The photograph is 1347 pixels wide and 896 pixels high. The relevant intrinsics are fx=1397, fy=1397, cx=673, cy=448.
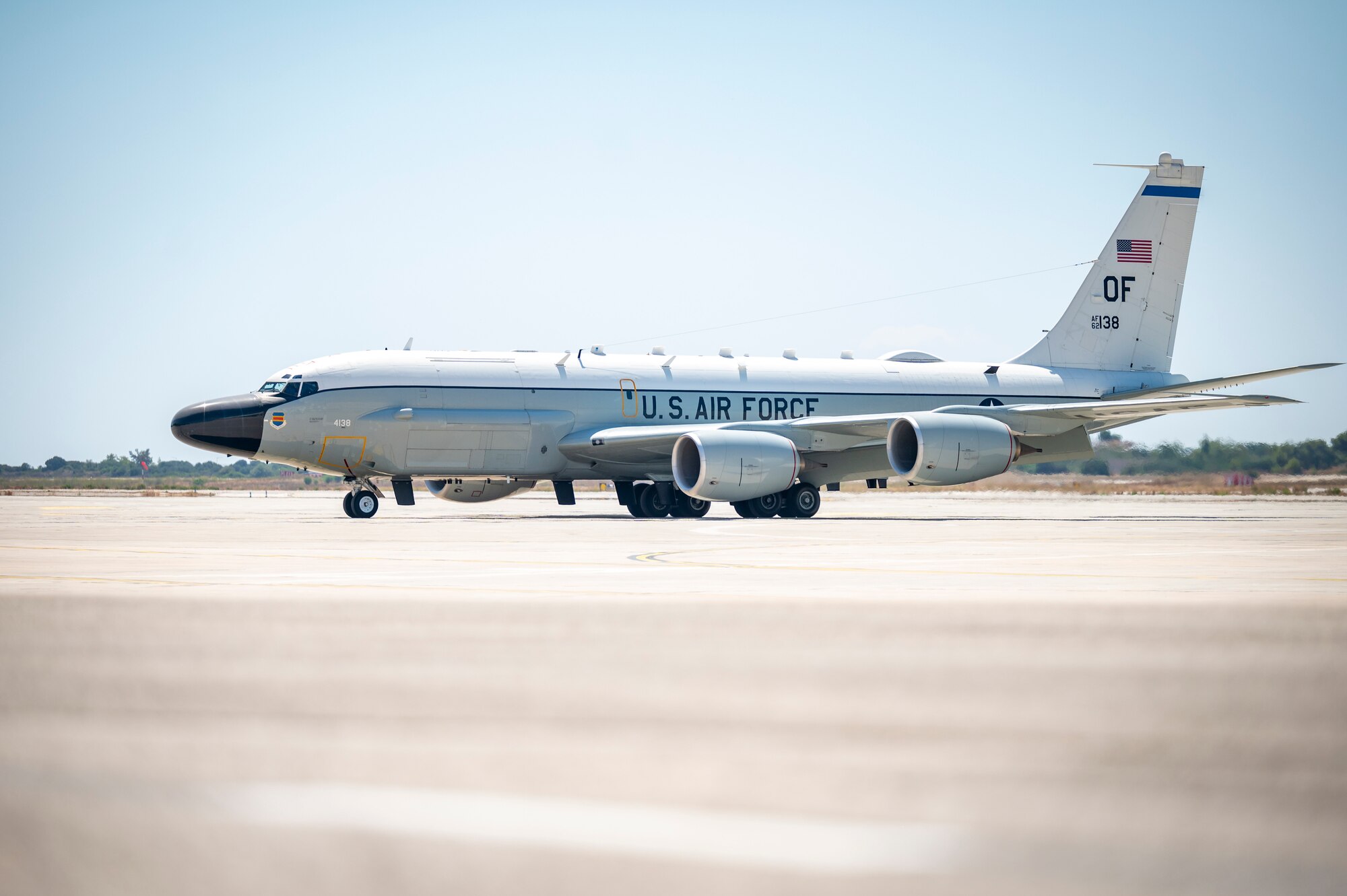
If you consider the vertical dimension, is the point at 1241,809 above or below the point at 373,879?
above

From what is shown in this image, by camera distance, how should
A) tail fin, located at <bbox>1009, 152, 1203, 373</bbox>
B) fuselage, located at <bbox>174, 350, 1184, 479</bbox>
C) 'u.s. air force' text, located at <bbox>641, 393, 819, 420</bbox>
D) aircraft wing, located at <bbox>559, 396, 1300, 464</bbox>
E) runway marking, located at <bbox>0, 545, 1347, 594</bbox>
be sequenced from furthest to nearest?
tail fin, located at <bbox>1009, 152, 1203, 373</bbox>
'u.s. air force' text, located at <bbox>641, 393, 819, 420</bbox>
aircraft wing, located at <bbox>559, 396, 1300, 464</bbox>
fuselage, located at <bbox>174, 350, 1184, 479</bbox>
runway marking, located at <bbox>0, 545, 1347, 594</bbox>

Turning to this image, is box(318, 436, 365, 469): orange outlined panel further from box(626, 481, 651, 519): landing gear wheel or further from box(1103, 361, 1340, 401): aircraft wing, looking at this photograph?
box(1103, 361, 1340, 401): aircraft wing

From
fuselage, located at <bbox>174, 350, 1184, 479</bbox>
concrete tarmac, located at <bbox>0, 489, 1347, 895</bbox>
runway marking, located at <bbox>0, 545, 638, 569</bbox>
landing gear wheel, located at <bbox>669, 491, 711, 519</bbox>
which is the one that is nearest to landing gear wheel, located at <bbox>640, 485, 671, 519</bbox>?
landing gear wheel, located at <bbox>669, 491, 711, 519</bbox>

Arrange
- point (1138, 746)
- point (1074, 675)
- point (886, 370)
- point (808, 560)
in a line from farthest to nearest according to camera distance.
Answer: point (886, 370), point (808, 560), point (1074, 675), point (1138, 746)

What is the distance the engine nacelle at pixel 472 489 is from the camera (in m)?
35.4

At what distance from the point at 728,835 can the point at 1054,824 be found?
38.3 inches

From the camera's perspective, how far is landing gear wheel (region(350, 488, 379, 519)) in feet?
100

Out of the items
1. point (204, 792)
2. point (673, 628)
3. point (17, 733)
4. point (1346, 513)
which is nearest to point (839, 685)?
point (673, 628)

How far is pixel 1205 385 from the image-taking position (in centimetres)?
3438

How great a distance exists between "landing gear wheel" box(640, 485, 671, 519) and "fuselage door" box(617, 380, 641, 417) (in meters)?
1.90

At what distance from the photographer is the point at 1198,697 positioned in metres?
A: 6.27

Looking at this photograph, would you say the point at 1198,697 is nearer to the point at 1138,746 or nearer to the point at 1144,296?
the point at 1138,746

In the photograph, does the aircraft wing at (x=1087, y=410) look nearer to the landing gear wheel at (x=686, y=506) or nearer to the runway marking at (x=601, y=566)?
the landing gear wheel at (x=686, y=506)

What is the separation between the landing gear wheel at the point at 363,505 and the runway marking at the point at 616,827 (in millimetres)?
26422
